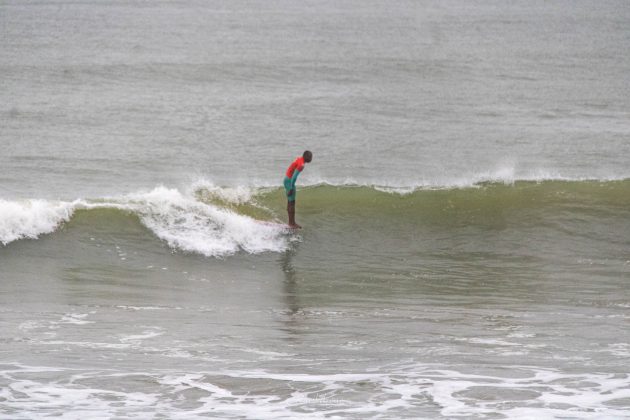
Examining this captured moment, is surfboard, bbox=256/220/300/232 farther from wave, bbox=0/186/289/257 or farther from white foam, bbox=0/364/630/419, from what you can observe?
white foam, bbox=0/364/630/419

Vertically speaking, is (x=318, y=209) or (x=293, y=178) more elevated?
(x=293, y=178)

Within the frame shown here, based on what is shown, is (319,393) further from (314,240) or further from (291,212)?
(314,240)

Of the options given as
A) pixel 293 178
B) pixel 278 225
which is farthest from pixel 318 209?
pixel 293 178

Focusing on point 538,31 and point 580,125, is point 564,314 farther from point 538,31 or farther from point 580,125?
point 538,31

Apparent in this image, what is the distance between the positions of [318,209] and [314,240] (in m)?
1.41

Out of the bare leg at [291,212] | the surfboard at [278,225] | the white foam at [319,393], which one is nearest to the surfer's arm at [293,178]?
the bare leg at [291,212]

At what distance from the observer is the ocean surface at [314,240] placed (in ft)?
29.1

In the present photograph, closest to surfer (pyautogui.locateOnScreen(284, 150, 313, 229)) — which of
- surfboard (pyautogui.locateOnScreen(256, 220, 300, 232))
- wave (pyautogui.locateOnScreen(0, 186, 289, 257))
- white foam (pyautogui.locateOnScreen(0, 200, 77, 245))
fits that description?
surfboard (pyautogui.locateOnScreen(256, 220, 300, 232))

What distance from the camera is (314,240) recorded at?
51.6 feet

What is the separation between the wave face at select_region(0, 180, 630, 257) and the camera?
1512cm

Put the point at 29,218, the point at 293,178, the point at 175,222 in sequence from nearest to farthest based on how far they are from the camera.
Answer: the point at 293,178 → the point at 29,218 → the point at 175,222

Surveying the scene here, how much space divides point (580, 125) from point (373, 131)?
5.97 meters

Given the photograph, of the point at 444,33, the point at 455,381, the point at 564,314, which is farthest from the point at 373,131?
the point at 444,33

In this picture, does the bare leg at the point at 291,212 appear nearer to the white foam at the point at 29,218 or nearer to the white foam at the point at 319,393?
the white foam at the point at 29,218
